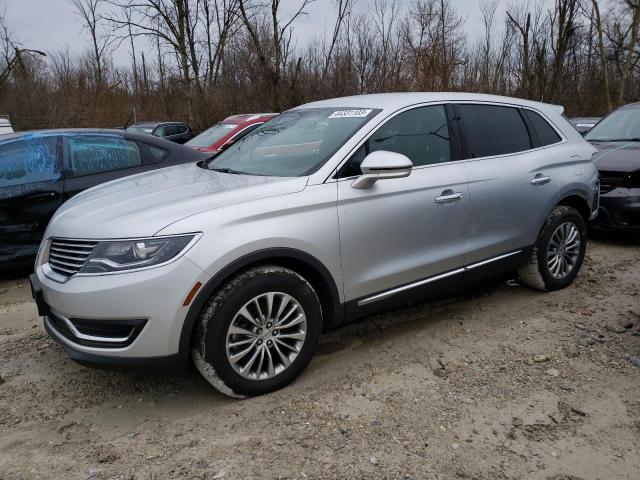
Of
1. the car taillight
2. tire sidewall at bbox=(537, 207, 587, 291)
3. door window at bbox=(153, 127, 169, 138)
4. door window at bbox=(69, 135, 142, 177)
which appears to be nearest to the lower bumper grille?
door window at bbox=(69, 135, 142, 177)

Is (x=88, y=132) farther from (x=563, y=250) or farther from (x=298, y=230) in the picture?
(x=563, y=250)

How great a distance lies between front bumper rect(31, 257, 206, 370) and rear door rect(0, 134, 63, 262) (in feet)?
8.79

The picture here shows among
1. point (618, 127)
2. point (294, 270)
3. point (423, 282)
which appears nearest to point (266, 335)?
point (294, 270)

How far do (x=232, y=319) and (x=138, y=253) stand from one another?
1.95 ft

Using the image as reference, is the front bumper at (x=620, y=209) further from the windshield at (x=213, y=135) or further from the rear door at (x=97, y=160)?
the windshield at (x=213, y=135)

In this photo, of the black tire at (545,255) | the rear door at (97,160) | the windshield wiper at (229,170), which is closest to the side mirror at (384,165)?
the windshield wiper at (229,170)

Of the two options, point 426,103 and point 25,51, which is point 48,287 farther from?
point 25,51

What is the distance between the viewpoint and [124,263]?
103 inches

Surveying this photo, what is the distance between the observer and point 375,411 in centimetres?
288

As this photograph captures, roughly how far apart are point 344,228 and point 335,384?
0.95 metres

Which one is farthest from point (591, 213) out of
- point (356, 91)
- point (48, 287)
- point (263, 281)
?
point (356, 91)

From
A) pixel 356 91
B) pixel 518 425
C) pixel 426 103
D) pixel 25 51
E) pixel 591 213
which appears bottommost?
pixel 518 425

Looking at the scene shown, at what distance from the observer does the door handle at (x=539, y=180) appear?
4195 millimetres

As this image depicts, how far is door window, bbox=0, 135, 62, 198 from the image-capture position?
196 inches
